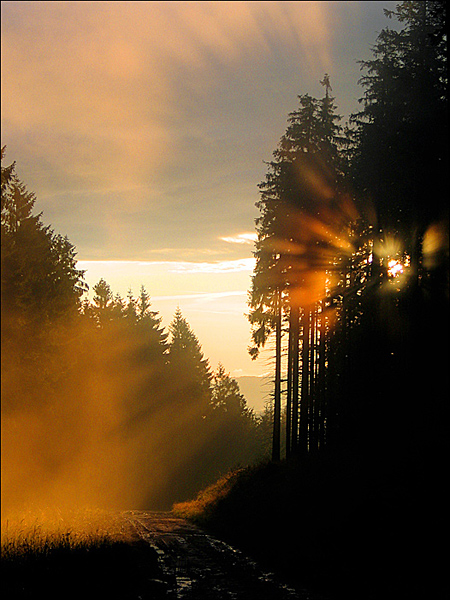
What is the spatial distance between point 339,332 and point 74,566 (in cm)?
1546

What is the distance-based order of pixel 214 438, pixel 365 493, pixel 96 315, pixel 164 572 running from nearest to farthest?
pixel 164 572 → pixel 365 493 → pixel 96 315 → pixel 214 438

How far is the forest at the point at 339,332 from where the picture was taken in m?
14.1

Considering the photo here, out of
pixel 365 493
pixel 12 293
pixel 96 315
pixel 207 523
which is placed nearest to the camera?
pixel 365 493

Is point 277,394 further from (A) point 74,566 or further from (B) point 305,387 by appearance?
(A) point 74,566

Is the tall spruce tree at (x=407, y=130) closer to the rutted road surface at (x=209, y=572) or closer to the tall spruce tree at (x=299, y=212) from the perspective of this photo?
the tall spruce tree at (x=299, y=212)

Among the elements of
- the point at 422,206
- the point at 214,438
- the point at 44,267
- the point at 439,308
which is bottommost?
the point at 214,438

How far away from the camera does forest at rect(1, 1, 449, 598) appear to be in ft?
46.1

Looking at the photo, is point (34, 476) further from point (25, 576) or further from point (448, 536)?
point (448, 536)

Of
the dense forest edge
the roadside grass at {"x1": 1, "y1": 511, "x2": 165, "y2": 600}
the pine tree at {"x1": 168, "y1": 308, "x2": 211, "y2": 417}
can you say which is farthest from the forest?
the pine tree at {"x1": 168, "y1": 308, "x2": 211, "y2": 417}

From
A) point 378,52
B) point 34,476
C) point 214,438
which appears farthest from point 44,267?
point 214,438

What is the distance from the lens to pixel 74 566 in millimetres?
11438

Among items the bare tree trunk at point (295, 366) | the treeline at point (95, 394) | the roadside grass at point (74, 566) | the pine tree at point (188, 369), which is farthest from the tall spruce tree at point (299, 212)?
the pine tree at point (188, 369)

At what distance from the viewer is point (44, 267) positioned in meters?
24.3

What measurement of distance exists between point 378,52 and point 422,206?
9928 mm
